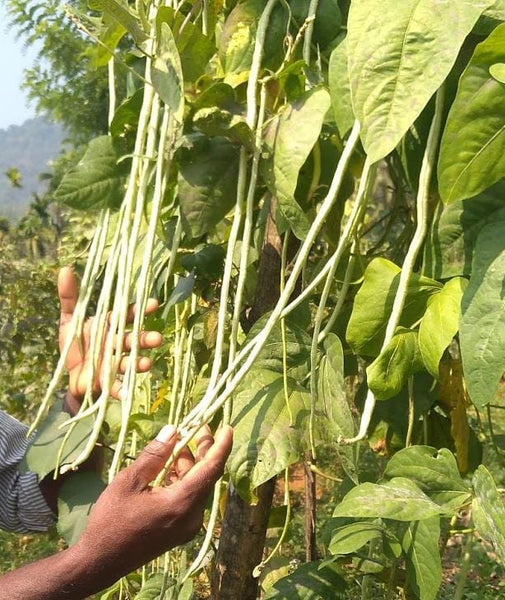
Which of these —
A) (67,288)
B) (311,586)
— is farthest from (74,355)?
(311,586)

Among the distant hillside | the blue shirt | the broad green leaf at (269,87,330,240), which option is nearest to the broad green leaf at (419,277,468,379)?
the broad green leaf at (269,87,330,240)

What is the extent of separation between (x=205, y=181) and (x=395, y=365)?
203 millimetres

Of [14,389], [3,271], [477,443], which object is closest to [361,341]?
[477,443]

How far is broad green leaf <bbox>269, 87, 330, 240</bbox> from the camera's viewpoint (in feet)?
1.47

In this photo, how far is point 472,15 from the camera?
1.11ft

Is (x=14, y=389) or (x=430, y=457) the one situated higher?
(x=430, y=457)

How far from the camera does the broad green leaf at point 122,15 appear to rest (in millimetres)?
434

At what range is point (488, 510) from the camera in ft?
1.40

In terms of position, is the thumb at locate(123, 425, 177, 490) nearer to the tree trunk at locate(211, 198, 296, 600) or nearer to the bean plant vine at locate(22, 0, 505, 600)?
the bean plant vine at locate(22, 0, 505, 600)

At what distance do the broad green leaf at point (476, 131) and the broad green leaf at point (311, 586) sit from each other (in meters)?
0.41

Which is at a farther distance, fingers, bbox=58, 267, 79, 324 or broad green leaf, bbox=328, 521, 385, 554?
fingers, bbox=58, 267, 79, 324

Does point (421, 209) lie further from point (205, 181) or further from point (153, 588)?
point (153, 588)

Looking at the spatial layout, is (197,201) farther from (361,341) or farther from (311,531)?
(311,531)

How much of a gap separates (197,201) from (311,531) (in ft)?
1.27
